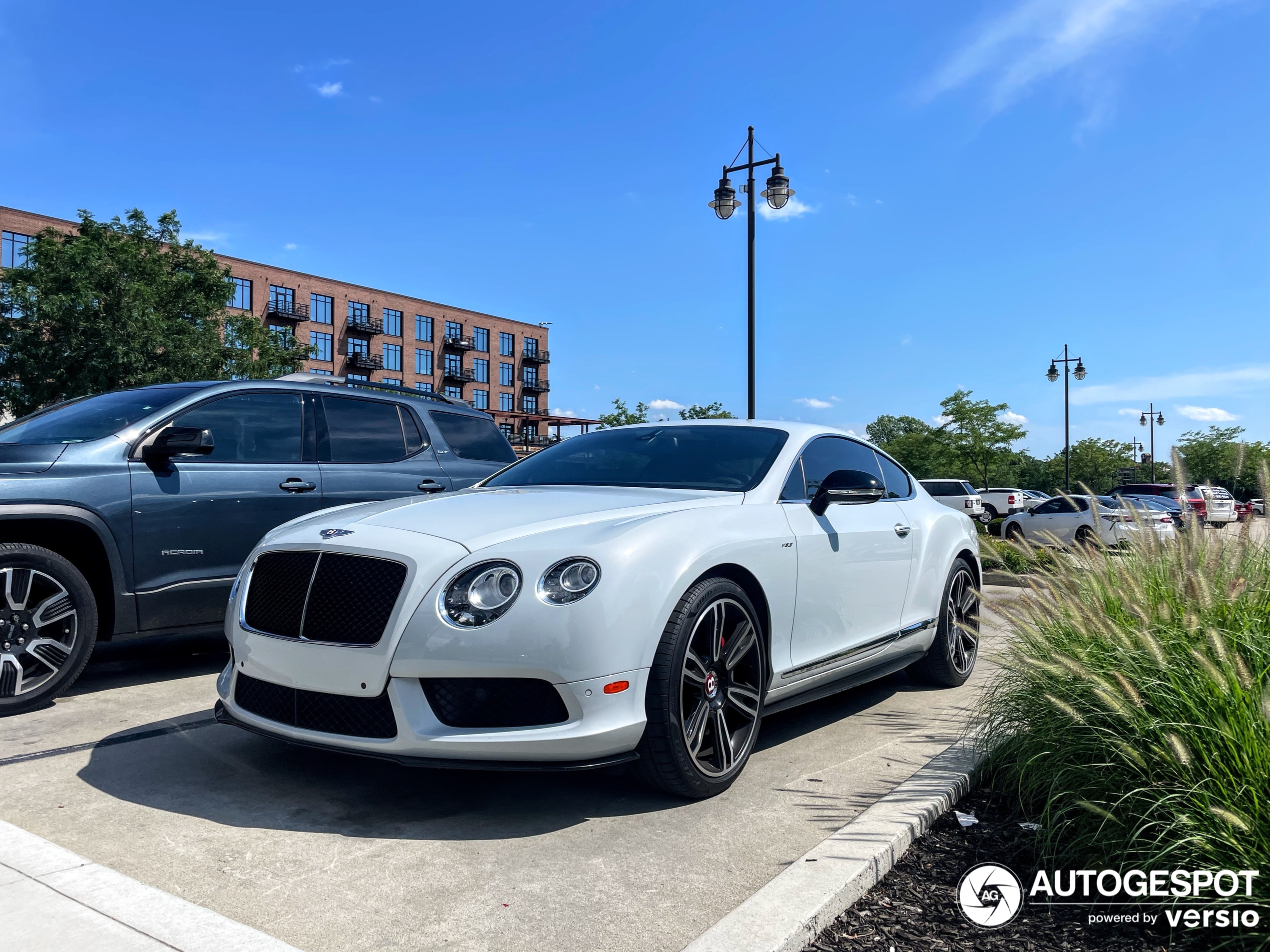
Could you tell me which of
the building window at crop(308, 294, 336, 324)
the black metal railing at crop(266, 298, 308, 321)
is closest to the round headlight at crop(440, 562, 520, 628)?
the black metal railing at crop(266, 298, 308, 321)

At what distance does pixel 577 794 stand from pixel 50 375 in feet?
102

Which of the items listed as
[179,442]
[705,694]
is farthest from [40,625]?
[705,694]

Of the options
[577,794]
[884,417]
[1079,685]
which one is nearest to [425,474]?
[577,794]

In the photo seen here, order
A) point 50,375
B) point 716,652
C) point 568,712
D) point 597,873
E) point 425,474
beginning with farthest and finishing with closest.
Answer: point 50,375 → point 425,474 → point 716,652 → point 568,712 → point 597,873

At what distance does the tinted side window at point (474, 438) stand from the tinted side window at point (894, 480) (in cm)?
277

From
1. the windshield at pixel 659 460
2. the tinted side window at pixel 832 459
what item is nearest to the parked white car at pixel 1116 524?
the tinted side window at pixel 832 459

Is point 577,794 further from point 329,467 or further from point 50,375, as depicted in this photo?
point 50,375

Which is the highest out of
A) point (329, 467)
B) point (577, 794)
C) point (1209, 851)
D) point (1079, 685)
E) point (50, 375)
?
point (50, 375)

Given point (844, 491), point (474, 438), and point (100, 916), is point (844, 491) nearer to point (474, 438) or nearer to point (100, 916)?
point (100, 916)

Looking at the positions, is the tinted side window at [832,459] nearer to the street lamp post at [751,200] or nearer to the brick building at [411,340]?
the street lamp post at [751,200]

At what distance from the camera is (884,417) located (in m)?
156

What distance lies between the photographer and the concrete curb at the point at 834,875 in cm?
233

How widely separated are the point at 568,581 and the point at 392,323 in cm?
8277

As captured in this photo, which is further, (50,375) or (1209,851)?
(50,375)
